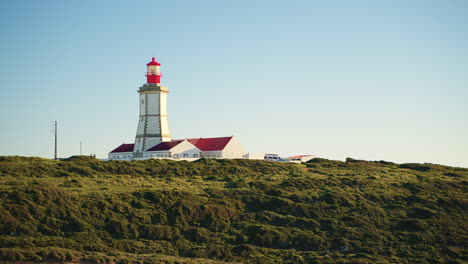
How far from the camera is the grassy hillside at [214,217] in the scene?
3141 centimetres

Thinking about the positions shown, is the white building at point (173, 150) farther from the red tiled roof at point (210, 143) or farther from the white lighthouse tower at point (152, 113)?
the red tiled roof at point (210, 143)

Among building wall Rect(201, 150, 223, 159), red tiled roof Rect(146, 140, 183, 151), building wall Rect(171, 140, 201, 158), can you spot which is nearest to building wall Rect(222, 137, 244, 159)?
building wall Rect(201, 150, 223, 159)

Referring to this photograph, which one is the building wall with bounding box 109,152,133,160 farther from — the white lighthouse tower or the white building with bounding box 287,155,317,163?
the white building with bounding box 287,155,317,163

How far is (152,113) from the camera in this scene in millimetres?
60500

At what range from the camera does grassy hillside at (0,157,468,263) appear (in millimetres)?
31406

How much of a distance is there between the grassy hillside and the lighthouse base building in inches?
412

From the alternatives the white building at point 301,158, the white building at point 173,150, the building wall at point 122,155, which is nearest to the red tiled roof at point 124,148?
the building wall at point 122,155

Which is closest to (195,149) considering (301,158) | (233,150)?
(233,150)

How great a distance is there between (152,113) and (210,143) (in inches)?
274

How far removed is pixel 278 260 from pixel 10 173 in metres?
21.2

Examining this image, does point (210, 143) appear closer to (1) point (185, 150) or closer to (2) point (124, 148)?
(1) point (185, 150)

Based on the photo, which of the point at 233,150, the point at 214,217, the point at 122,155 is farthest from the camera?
the point at 122,155

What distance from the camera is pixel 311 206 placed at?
130 feet

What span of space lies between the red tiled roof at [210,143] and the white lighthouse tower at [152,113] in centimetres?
380
